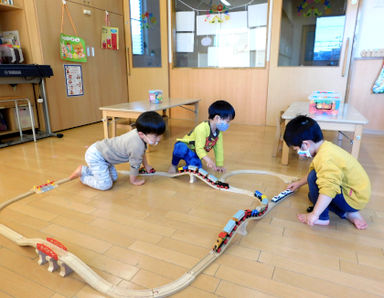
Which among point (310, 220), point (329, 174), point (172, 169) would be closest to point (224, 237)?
point (310, 220)

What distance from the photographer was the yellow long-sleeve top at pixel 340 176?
4.42ft

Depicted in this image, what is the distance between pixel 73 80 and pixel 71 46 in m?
0.46

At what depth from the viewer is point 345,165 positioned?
1373 mm

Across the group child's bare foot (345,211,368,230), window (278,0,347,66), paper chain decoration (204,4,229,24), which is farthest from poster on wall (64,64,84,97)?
child's bare foot (345,211,368,230)

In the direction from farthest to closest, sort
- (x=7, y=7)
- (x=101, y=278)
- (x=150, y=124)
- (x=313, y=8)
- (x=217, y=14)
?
1. (x=217, y=14)
2. (x=313, y=8)
3. (x=7, y=7)
4. (x=150, y=124)
5. (x=101, y=278)

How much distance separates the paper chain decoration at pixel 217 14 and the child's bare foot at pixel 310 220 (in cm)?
349

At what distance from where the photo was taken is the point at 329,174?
1.35m

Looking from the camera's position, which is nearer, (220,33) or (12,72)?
(12,72)

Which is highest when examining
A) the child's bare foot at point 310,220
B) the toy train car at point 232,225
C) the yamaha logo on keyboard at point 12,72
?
the yamaha logo on keyboard at point 12,72

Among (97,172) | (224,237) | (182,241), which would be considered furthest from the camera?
(97,172)

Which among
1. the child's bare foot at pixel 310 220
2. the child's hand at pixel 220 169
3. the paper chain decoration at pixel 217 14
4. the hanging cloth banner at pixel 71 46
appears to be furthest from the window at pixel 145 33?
the child's bare foot at pixel 310 220

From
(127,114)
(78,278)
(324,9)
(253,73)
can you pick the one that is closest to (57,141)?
(127,114)

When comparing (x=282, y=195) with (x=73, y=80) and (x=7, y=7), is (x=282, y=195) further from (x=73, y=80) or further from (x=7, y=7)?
(x=7, y=7)

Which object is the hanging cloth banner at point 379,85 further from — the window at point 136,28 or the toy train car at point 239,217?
the window at point 136,28
